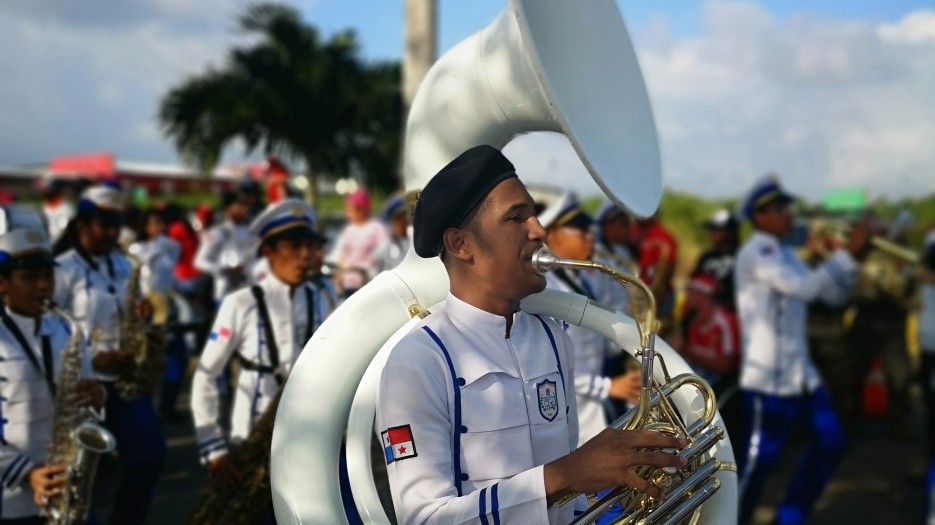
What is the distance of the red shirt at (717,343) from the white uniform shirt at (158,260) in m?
4.58

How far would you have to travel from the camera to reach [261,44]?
19.7 metres

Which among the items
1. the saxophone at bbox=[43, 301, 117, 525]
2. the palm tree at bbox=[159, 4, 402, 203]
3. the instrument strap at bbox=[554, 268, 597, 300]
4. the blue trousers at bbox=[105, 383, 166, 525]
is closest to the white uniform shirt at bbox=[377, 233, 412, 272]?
the instrument strap at bbox=[554, 268, 597, 300]

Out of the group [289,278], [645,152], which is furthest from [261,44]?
[645,152]

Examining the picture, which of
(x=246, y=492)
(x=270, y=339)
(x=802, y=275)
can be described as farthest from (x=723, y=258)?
(x=246, y=492)

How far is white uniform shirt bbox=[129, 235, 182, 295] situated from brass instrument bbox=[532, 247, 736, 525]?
22.3ft

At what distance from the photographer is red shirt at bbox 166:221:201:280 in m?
10.5

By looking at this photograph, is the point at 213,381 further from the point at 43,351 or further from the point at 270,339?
the point at 43,351

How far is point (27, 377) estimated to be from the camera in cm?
368

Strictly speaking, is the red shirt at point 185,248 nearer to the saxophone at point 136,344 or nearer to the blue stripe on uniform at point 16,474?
the saxophone at point 136,344

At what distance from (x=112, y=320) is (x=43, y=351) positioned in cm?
142

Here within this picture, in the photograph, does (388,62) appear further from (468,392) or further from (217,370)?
(468,392)

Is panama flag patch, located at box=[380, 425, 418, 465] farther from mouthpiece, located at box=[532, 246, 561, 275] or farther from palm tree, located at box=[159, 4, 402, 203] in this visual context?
palm tree, located at box=[159, 4, 402, 203]

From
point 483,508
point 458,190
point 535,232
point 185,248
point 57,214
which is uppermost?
point 57,214

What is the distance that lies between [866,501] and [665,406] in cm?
493
